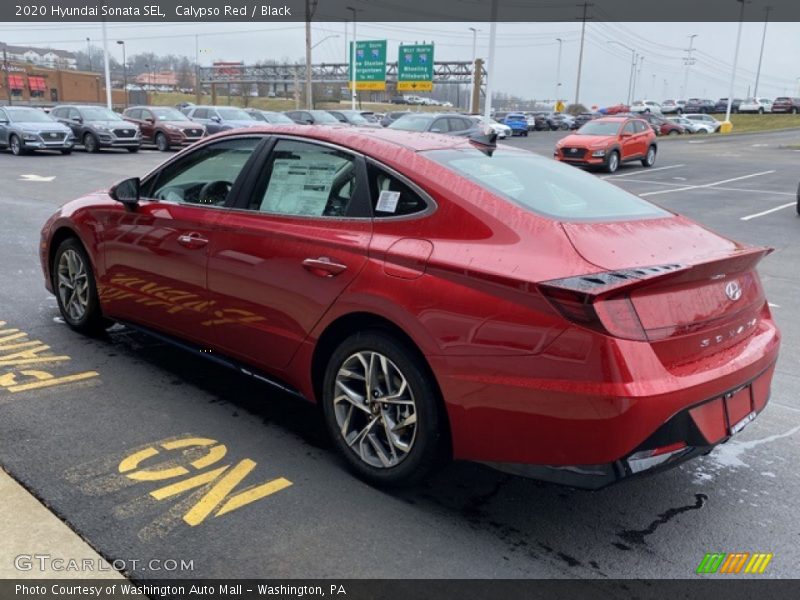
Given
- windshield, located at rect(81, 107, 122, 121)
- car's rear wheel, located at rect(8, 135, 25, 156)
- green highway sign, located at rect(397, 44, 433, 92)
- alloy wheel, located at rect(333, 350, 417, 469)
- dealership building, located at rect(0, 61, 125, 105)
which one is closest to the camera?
alloy wheel, located at rect(333, 350, 417, 469)

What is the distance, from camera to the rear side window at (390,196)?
3252 millimetres

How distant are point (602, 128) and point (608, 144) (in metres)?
1.38

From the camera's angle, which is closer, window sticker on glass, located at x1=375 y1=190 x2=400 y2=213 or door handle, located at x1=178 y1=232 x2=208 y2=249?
window sticker on glass, located at x1=375 y1=190 x2=400 y2=213

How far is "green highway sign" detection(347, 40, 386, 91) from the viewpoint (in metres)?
51.4

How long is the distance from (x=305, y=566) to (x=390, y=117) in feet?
112

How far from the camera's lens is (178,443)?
12.1ft

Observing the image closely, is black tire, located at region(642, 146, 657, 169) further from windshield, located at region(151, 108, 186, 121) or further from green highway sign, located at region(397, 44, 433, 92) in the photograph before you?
green highway sign, located at region(397, 44, 433, 92)

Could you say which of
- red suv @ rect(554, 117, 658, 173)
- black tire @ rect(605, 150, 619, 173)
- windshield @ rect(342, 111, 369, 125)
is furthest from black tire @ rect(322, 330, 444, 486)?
windshield @ rect(342, 111, 369, 125)

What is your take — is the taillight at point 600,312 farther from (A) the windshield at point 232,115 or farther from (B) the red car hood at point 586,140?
(A) the windshield at point 232,115

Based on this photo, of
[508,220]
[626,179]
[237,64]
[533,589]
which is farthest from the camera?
[237,64]

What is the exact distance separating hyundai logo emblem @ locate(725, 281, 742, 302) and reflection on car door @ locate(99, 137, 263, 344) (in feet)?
8.75

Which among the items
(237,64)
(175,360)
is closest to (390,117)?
(175,360)

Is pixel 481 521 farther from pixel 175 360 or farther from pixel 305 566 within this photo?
pixel 175 360

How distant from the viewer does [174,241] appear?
14.0 ft
